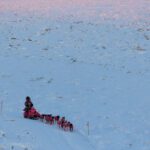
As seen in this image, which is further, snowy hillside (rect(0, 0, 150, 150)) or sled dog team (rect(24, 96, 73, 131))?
sled dog team (rect(24, 96, 73, 131))

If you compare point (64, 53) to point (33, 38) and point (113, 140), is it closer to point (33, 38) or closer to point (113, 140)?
point (33, 38)

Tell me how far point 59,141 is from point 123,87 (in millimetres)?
7301

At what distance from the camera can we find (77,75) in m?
21.4

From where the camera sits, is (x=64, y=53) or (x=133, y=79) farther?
(x=64, y=53)

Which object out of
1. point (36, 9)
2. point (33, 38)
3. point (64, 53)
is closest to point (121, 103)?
point (64, 53)

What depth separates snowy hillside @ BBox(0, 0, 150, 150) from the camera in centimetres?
1424

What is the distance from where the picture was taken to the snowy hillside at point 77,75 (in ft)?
46.7

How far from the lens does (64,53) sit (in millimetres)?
24797

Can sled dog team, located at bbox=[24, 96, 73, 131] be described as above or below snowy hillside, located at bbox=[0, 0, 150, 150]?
above

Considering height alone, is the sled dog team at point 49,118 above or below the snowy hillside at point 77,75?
above

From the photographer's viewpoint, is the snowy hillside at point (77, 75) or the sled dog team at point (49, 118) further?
the sled dog team at point (49, 118)

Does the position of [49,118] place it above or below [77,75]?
above

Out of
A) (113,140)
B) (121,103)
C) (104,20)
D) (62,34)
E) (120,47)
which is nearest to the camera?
(113,140)

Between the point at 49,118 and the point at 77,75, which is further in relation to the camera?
the point at 77,75
